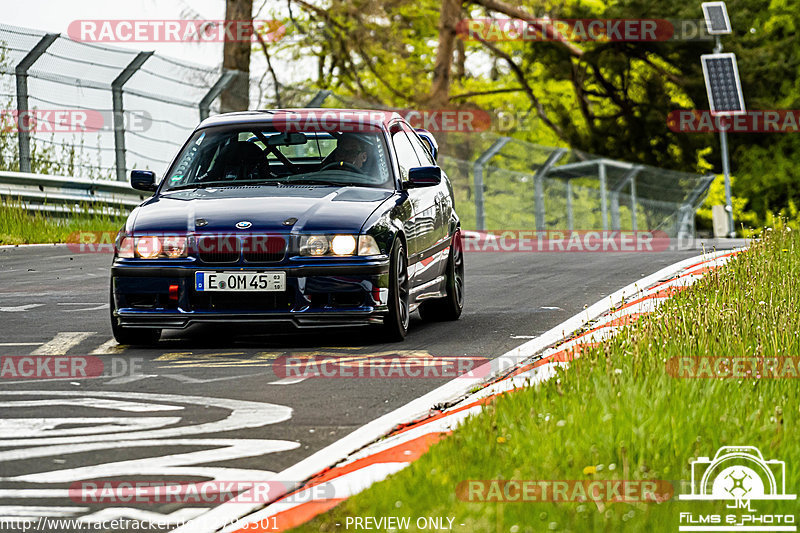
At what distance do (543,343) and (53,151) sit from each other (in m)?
13.4

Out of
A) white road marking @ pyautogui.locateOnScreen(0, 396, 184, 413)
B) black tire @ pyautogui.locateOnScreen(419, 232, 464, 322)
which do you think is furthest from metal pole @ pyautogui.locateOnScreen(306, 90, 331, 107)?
white road marking @ pyautogui.locateOnScreen(0, 396, 184, 413)

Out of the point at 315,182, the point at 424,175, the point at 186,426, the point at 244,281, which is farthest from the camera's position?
the point at 424,175

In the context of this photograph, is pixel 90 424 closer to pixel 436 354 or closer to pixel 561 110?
pixel 436 354

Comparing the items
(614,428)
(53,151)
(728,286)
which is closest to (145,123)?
(53,151)

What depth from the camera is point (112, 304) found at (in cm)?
903

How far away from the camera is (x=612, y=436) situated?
17.5 ft

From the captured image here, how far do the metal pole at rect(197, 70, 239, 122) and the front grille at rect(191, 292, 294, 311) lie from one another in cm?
1494

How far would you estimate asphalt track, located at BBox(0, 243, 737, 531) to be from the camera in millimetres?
5430

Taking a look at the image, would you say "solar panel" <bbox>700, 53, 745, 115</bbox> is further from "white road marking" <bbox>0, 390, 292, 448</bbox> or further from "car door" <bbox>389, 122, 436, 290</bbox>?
"white road marking" <bbox>0, 390, 292, 448</bbox>

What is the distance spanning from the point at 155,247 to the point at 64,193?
12.3 meters

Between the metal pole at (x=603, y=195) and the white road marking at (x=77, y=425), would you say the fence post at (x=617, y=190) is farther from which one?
the white road marking at (x=77, y=425)

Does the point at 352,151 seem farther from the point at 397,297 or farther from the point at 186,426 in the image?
the point at 186,426

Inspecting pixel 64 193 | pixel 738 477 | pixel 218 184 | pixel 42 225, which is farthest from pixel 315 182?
pixel 64 193

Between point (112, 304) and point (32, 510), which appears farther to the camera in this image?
point (112, 304)
